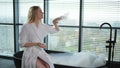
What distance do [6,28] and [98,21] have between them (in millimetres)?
2539

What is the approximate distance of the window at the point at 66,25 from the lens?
4316 mm

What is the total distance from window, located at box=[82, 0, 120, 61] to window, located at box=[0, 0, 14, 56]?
205 centimetres

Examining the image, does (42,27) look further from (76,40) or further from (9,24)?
(9,24)

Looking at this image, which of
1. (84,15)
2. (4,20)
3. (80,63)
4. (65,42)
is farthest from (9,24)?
(80,63)

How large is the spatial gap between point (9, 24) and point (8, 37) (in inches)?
16.0

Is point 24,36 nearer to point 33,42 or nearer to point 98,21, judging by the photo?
point 33,42

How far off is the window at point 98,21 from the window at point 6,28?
2.05 m

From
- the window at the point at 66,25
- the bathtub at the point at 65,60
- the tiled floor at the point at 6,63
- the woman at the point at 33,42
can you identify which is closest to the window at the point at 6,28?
the tiled floor at the point at 6,63

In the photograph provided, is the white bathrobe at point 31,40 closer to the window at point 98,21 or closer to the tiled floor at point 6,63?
the window at point 98,21

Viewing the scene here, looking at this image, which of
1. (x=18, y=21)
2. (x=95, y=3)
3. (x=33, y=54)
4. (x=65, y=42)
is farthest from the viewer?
(x=18, y=21)

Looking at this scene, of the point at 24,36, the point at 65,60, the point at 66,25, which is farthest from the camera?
the point at 66,25

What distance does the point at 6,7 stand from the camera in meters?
5.14

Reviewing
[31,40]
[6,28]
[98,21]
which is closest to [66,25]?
[98,21]

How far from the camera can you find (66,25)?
173 inches
